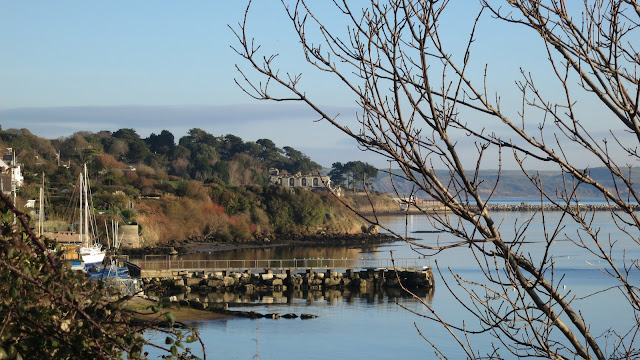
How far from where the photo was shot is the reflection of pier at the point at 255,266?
41.8 metres

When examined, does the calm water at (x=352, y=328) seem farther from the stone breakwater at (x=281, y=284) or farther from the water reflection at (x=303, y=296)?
the stone breakwater at (x=281, y=284)

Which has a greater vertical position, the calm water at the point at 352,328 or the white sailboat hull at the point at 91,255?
the white sailboat hull at the point at 91,255

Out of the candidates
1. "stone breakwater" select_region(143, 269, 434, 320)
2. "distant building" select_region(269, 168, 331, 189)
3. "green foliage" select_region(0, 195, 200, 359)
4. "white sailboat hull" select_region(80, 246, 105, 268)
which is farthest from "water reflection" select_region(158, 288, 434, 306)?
"distant building" select_region(269, 168, 331, 189)

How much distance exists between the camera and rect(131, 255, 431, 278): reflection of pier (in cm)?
4184

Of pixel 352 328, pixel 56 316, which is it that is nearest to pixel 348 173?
pixel 352 328

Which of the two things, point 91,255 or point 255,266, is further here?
point 255,266

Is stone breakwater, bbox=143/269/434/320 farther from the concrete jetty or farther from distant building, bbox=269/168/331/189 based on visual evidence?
distant building, bbox=269/168/331/189

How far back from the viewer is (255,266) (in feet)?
161

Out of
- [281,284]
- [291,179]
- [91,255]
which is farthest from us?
[291,179]

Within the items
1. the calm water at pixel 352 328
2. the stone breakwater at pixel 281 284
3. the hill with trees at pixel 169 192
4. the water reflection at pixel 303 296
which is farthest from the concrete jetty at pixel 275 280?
the hill with trees at pixel 169 192

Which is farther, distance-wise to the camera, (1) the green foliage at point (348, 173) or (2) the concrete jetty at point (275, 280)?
(1) the green foliage at point (348, 173)

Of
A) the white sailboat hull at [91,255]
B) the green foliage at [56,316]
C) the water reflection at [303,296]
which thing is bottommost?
the water reflection at [303,296]

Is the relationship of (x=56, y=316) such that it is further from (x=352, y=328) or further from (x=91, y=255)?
(x=91, y=255)

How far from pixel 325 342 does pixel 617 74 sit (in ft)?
80.6
